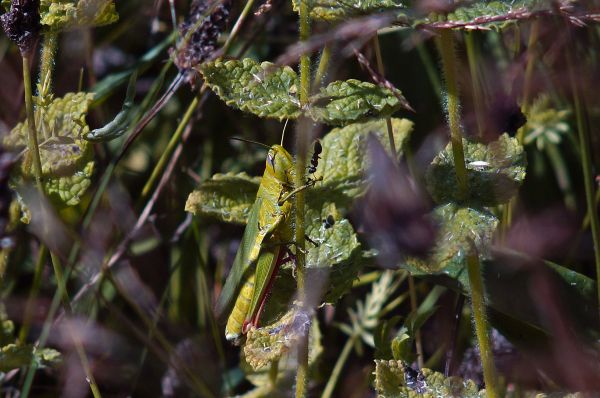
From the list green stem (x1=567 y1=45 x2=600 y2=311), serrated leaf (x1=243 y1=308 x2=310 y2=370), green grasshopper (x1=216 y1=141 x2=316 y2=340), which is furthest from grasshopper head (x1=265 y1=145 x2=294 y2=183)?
green stem (x1=567 y1=45 x2=600 y2=311)

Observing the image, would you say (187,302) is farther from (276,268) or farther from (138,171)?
(276,268)

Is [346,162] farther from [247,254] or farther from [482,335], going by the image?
[482,335]

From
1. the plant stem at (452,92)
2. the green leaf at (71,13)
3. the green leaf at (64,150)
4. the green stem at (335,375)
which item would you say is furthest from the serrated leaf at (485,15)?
the green stem at (335,375)

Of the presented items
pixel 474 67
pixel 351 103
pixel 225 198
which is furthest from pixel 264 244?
pixel 474 67

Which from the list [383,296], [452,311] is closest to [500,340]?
[452,311]

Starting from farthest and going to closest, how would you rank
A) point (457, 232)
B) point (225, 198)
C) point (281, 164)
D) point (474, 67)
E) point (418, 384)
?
point (474, 67) < point (225, 198) < point (281, 164) < point (418, 384) < point (457, 232)
